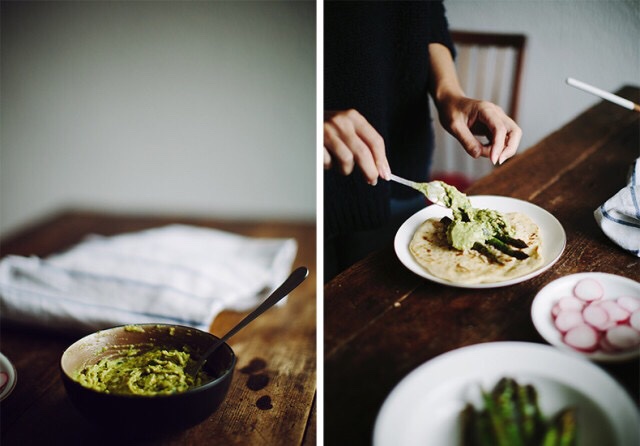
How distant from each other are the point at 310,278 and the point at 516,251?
1.73 ft

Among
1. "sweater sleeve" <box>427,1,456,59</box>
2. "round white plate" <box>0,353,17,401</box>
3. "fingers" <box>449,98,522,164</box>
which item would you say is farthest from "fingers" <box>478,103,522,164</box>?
"round white plate" <box>0,353,17,401</box>

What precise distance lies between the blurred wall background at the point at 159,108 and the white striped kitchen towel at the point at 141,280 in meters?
0.53

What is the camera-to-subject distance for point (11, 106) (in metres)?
1.73

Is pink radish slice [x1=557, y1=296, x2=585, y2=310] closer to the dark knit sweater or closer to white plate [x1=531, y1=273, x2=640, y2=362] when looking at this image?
white plate [x1=531, y1=273, x2=640, y2=362]

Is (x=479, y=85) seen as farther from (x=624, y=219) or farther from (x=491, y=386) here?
(x=491, y=386)

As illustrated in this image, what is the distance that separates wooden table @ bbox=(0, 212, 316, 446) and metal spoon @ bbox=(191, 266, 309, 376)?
8 cm

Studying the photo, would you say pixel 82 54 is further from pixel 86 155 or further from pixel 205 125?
pixel 205 125

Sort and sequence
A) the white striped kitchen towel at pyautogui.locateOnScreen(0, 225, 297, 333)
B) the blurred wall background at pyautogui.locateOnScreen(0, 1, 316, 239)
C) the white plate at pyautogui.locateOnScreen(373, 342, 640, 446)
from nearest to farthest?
the white plate at pyautogui.locateOnScreen(373, 342, 640, 446), the white striped kitchen towel at pyautogui.locateOnScreen(0, 225, 297, 333), the blurred wall background at pyautogui.locateOnScreen(0, 1, 316, 239)

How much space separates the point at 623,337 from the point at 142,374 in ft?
1.74

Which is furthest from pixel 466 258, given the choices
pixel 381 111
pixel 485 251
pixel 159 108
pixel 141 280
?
pixel 159 108

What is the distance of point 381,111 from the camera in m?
0.78

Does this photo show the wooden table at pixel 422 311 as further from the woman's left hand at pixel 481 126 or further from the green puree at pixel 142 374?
the green puree at pixel 142 374

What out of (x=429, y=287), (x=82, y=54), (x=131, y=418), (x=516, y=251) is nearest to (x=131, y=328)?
(x=131, y=418)

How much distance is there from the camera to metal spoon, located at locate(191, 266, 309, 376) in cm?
67
